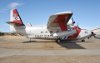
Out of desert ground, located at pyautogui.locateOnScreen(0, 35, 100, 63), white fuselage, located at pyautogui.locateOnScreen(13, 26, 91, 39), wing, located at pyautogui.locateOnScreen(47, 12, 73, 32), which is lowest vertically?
desert ground, located at pyautogui.locateOnScreen(0, 35, 100, 63)

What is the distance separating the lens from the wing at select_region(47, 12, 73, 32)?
23888 millimetres

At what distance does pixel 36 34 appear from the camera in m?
33.0

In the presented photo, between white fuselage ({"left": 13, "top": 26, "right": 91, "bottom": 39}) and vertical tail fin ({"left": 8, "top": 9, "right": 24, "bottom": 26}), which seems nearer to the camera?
white fuselage ({"left": 13, "top": 26, "right": 91, "bottom": 39})

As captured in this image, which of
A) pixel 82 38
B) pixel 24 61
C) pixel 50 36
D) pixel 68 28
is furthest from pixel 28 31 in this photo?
pixel 24 61

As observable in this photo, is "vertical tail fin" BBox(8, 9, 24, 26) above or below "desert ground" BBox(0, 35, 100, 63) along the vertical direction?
above

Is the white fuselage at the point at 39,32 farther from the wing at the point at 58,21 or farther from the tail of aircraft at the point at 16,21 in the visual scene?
the wing at the point at 58,21

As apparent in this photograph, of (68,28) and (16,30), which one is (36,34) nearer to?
(16,30)

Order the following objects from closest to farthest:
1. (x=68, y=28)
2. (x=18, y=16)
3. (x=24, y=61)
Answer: (x=24, y=61) → (x=68, y=28) → (x=18, y=16)

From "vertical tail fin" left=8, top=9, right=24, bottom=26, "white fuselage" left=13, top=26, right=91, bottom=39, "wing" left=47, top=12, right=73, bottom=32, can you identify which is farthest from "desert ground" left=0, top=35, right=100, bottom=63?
"vertical tail fin" left=8, top=9, right=24, bottom=26

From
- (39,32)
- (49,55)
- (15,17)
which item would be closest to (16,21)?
(15,17)

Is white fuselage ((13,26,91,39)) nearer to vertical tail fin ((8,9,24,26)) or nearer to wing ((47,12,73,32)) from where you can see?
wing ((47,12,73,32))

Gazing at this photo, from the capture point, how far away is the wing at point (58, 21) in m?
23.9

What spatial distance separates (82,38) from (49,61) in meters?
21.4

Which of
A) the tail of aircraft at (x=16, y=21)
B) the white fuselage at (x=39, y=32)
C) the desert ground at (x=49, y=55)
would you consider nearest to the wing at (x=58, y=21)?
Result: the white fuselage at (x=39, y=32)
